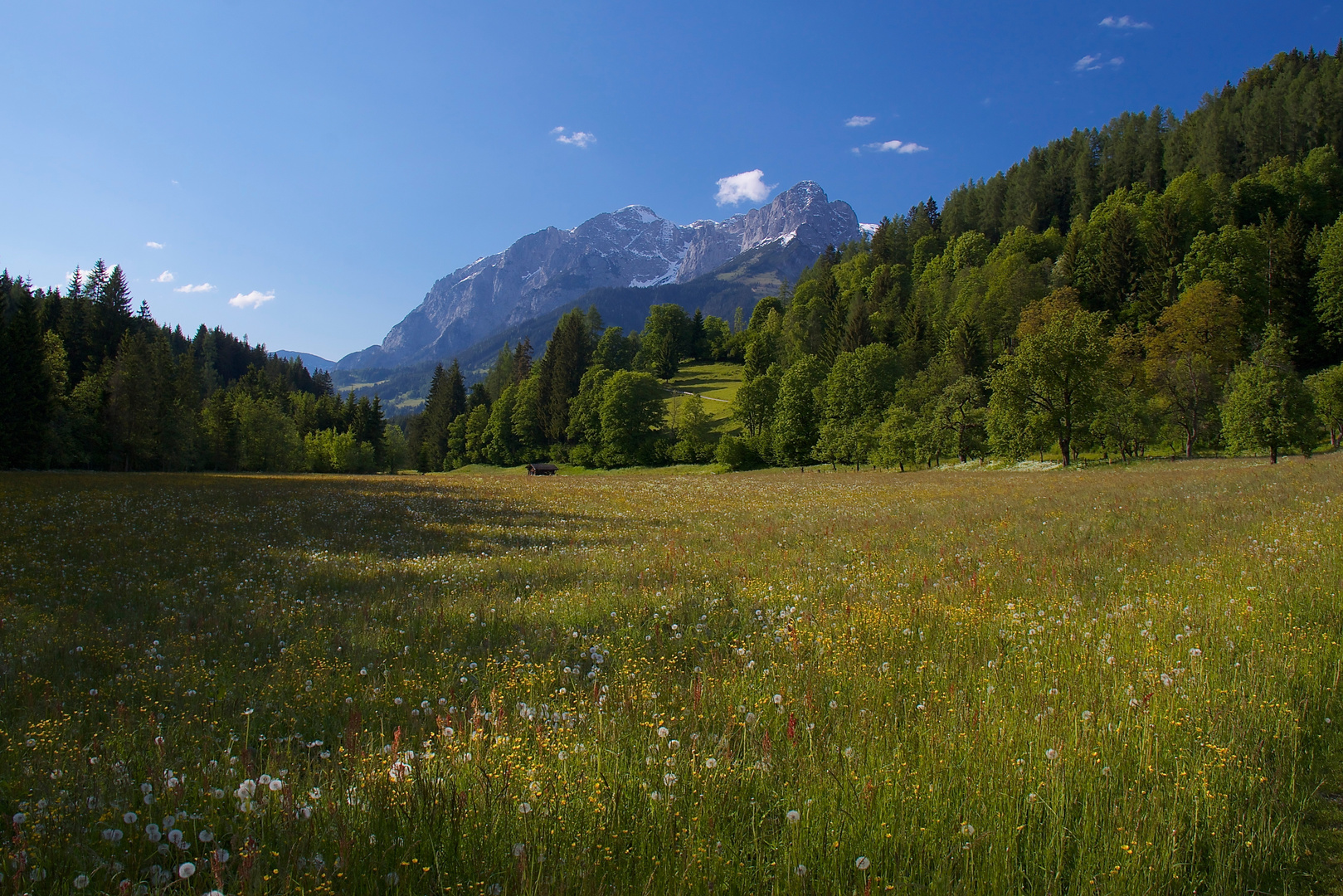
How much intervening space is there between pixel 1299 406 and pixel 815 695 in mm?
56054

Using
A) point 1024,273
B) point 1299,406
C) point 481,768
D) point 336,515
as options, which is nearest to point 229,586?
→ point 481,768

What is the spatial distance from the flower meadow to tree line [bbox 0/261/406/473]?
2492 inches

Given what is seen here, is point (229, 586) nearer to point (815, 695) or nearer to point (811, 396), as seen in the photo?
point (815, 695)

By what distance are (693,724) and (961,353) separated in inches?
3555

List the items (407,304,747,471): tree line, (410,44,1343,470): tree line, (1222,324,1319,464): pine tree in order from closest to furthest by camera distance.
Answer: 1. (1222,324,1319,464): pine tree
2. (410,44,1343,470): tree line
3. (407,304,747,471): tree line

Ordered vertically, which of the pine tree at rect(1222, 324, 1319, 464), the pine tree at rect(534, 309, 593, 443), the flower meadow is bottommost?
the flower meadow

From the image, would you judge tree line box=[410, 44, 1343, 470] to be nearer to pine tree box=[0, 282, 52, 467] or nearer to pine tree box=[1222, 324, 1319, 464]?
pine tree box=[1222, 324, 1319, 464]

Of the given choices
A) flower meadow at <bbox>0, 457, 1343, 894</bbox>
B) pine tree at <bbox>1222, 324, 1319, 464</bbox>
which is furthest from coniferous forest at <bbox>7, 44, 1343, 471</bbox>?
flower meadow at <bbox>0, 457, 1343, 894</bbox>

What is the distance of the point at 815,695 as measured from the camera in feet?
15.5

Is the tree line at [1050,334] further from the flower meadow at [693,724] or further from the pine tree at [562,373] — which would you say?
the flower meadow at [693,724]

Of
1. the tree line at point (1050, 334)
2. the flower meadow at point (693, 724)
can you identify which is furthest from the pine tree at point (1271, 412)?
the flower meadow at point (693, 724)

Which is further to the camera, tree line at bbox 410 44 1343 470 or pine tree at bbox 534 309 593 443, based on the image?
pine tree at bbox 534 309 593 443

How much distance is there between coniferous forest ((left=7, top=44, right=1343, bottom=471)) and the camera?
175ft

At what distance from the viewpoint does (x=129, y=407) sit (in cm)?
6400
